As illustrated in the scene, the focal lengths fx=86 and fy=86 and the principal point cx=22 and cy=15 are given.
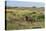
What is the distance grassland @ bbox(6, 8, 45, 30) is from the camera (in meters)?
1.19

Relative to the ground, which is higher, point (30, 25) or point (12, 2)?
point (12, 2)

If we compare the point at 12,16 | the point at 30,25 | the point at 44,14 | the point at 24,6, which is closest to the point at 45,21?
the point at 44,14

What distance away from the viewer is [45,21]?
4.13ft

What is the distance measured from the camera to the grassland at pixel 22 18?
1192 mm

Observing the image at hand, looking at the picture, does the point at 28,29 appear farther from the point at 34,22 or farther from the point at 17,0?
the point at 17,0

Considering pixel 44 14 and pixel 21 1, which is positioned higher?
pixel 21 1

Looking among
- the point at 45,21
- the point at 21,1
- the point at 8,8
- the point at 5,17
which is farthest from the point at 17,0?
the point at 45,21

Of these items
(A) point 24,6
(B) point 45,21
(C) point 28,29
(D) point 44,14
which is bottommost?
(C) point 28,29

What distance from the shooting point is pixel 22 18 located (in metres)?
1.22

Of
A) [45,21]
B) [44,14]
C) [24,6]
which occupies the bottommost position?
[45,21]

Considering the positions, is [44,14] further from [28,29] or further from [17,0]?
[17,0]

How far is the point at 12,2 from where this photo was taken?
3.93 feet

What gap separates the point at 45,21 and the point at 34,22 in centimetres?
17

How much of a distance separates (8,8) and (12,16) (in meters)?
0.12
